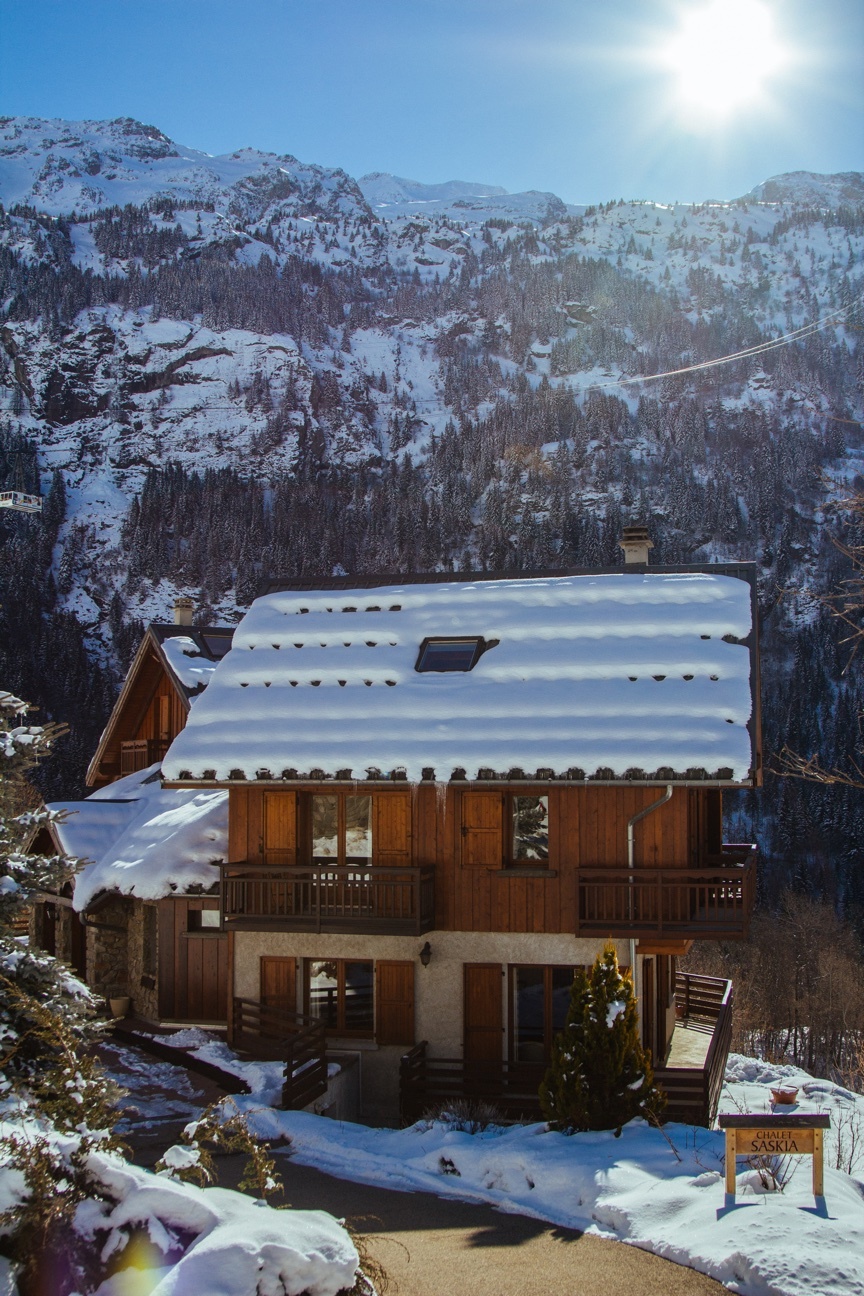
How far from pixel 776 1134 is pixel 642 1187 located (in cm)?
178

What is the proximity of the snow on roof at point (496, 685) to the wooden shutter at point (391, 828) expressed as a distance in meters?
1.13

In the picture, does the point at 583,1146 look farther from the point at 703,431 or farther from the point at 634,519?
the point at 703,431

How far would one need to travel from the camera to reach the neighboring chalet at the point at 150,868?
21.0 m

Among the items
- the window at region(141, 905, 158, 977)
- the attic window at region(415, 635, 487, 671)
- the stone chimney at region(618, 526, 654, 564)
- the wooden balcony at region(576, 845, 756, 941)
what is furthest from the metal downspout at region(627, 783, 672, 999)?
the window at region(141, 905, 158, 977)

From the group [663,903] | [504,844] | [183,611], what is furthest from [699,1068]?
[183,611]

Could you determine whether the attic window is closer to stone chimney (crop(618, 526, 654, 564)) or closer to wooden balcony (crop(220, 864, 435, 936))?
wooden balcony (crop(220, 864, 435, 936))

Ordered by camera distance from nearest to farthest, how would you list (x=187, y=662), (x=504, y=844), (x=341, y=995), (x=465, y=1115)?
(x=465, y=1115) → (x=504, y=844) → (x=341, y=995) → (x=187, y=662)

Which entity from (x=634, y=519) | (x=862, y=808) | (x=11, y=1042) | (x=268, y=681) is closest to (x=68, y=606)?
(x=634, y=519)

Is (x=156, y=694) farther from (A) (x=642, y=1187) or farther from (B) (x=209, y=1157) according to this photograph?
(B) (x=209, y=1157)

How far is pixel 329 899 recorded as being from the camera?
1773 centimetres

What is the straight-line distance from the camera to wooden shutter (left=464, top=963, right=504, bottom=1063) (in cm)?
1711

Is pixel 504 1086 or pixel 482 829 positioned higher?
pixel 482 829

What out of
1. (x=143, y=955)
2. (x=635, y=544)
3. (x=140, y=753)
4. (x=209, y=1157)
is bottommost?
(x=143, y=955)

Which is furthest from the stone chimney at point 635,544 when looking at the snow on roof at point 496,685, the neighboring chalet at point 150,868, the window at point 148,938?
the window at point 148,938
